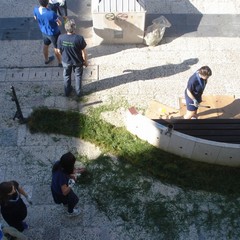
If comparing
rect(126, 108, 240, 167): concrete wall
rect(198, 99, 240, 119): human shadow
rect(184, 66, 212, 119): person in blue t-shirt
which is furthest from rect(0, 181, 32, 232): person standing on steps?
rect(198, 99, 240, 119): human shadow

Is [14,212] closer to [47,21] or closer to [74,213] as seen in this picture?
[74,213]

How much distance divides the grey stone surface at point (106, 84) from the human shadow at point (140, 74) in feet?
0.07

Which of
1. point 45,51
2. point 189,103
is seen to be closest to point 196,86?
point 189,103

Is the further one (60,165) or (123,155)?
(123,155)

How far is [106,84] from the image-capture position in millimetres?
8242

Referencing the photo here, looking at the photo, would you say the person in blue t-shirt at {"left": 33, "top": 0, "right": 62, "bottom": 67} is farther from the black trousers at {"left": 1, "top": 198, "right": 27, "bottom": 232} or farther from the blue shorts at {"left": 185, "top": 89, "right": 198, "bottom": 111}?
the black trousers at {"left": 1, "top": 198, "right": 27, "bottom": 232}

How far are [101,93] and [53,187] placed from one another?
10.2ft

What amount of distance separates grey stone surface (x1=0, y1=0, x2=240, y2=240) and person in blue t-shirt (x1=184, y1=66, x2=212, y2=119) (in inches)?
38.0

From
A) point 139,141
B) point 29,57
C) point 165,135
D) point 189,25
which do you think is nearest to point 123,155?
point 139,141

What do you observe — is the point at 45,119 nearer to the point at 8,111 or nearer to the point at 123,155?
the point at 8,111

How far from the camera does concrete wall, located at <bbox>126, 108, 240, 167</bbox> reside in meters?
6.34

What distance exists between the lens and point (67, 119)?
740 centimetres

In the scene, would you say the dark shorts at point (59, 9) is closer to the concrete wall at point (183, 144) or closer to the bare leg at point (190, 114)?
the concrete wall at point (183, 144)

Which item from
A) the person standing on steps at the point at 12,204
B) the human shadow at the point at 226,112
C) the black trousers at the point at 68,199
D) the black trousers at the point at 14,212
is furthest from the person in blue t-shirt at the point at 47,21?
the black trousers at the point at 14,212
